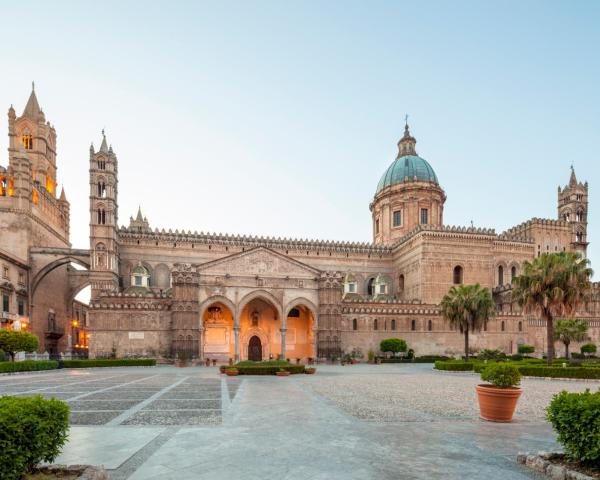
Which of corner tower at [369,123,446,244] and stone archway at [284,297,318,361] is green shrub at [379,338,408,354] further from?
corner tower at [369,123,446,244]

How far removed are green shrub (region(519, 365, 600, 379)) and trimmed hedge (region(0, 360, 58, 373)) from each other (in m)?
34.2

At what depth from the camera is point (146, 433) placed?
955 centimetres

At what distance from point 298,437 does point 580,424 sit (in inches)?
213

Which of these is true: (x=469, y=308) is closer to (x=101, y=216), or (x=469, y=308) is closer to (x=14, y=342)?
(x=14, y=342)

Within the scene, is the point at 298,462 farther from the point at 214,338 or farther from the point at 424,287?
the point at 424,287

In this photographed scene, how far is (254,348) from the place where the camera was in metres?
46.4

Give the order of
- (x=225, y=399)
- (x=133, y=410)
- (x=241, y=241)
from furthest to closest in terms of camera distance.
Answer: (x=241, y=241), (x=225, y=399), (x=133, y=410)

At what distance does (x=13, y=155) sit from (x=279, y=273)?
35.9 meters

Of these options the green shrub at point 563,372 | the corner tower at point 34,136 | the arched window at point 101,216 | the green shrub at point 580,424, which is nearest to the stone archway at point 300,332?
the green shrub at point 563,372

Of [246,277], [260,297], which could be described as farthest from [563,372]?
[246,277]

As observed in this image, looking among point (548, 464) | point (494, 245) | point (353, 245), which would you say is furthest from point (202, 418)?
point (494, 245)

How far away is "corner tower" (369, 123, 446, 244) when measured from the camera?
6194 cm

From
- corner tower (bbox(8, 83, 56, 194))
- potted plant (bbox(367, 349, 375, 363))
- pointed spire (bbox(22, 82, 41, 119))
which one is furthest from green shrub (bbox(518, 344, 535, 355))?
pointed spire (bbox(22, 82, 41, 119))

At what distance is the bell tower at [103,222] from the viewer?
45.2m
